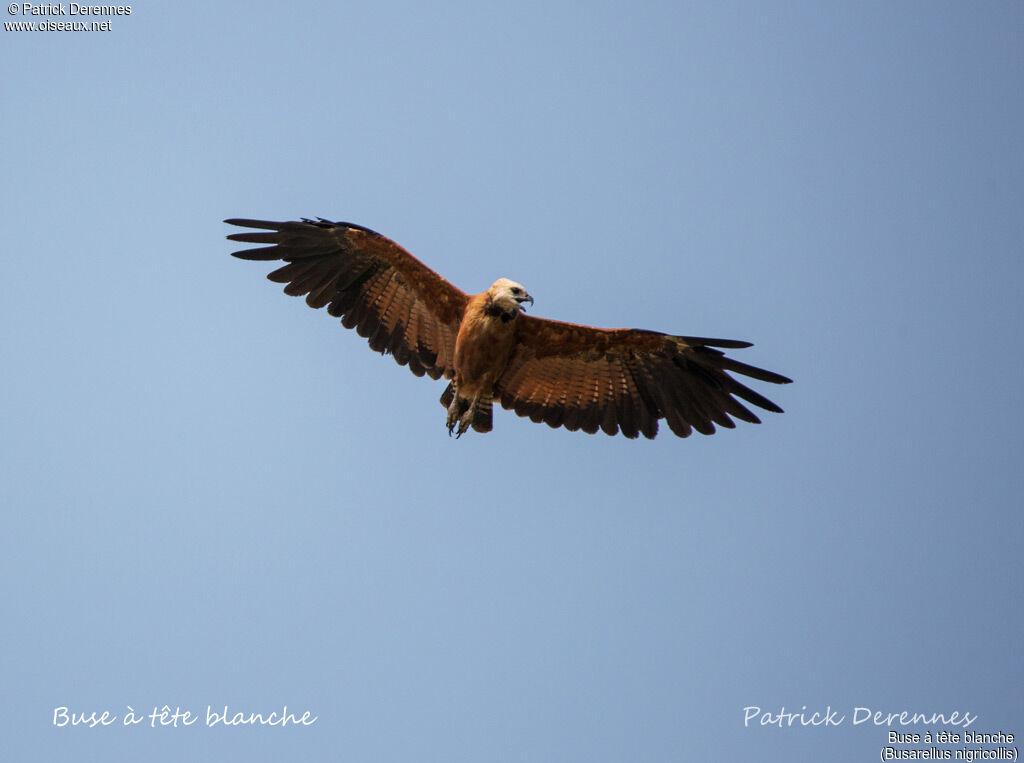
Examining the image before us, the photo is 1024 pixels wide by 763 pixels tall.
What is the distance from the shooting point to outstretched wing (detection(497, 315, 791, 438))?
12.7 metres

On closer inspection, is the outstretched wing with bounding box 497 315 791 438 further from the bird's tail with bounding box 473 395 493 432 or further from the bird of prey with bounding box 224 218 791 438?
Result: the bird's tail with bounding box 473 395 493 432

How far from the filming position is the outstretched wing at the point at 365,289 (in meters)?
13.1

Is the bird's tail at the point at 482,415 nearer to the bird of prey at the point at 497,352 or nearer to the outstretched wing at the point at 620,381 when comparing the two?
the bird of prey at the point at 497,352

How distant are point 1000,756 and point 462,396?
1066cm

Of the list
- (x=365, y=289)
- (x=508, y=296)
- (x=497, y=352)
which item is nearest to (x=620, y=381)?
Answer: (x=497, y=352)

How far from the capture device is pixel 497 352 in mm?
12609

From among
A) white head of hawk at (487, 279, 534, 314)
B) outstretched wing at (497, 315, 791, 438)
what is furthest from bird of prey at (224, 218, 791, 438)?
white head of hawk at (487, 279, 534, 314)

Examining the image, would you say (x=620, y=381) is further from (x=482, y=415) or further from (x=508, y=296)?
(x=508, y=296)

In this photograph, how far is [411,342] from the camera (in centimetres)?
1337

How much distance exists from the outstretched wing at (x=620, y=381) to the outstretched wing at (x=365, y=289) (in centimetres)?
104

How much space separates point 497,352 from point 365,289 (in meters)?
2.06

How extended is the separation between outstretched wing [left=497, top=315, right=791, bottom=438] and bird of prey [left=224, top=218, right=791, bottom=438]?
0.01m

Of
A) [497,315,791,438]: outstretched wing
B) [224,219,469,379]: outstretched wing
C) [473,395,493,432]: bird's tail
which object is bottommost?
[473,395,493,432]: bird's tail

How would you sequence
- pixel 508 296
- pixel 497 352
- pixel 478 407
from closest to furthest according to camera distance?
pixel 508 296 < pixel 497 352 < pixel 478 407
